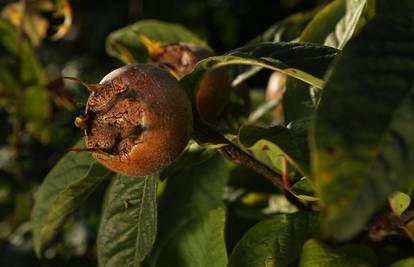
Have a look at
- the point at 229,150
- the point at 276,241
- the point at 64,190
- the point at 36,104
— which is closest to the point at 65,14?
the point at 36,104

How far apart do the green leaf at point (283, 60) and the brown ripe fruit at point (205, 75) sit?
0.71 feet

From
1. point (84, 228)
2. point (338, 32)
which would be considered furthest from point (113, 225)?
point (84, 228)

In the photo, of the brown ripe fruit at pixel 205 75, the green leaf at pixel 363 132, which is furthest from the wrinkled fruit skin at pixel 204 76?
the green leaf at pixel 363 132

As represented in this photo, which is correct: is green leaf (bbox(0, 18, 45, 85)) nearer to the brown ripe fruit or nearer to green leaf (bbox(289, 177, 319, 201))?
the brown ripe fruit

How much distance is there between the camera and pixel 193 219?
1419 mm

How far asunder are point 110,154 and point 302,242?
0.40m

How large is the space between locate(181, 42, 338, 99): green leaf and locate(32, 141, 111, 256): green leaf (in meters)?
0.37

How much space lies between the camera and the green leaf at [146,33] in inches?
68.0

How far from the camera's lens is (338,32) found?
55.4 inches

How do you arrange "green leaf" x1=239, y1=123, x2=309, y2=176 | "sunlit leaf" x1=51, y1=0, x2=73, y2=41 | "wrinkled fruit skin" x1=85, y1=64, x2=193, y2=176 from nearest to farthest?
"green leaf" x1=239, y1=123, x2=309, y2=176 → "wrinkled fruit skin" x1=85, y1=64, x2=193, y2=176 → "sunlit leaf" x1=51, y1=0, x2=73, y2=41

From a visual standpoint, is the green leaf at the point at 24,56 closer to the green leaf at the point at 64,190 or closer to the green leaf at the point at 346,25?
the green leaf at the point at 64,190

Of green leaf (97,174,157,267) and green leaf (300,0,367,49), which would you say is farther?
green leaf (300,0,367,49)

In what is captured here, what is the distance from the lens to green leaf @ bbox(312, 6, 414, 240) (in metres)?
0.60

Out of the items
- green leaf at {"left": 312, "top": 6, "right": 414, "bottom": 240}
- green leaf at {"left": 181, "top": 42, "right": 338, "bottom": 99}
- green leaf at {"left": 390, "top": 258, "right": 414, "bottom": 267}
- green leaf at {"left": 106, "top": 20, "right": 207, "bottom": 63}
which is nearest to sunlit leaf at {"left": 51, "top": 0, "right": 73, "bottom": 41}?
green leaf at {"left": 106, "top": 20, "right": 207, "bottom": 63}
